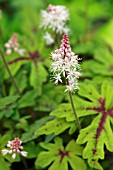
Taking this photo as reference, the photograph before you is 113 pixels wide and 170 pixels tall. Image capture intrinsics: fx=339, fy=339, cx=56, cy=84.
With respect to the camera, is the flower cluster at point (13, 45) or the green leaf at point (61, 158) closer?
the green leaf at point (61, 158)

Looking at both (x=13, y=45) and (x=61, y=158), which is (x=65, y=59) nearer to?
(x=61, y=158)

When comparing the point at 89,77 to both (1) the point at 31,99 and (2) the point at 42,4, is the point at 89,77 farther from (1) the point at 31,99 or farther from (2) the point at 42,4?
(2) the point at 42,4

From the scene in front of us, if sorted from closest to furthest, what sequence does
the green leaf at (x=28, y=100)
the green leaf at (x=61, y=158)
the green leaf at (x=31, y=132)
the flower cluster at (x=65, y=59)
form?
A: 1. the flower cluster at (x=65, y=59)
2. the green leaf at (x=61, y=158)
3. the green leaf at (x=31, y=132)
4. the green leaf at (x=28, y=100)

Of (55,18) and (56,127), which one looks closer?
(56,127)

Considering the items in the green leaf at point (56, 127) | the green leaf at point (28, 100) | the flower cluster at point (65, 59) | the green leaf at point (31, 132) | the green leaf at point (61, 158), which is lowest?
the green leaf at point (61, 158)

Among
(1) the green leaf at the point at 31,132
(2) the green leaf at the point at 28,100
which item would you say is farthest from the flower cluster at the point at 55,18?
(1) the green leaf at the point at 31,132

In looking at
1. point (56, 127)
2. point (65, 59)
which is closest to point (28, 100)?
point (56, 127)

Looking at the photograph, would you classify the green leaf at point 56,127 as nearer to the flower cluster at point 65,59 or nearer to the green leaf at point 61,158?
the green leaf at point 61,158

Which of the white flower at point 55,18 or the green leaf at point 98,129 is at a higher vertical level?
the white flower at point 55,18
